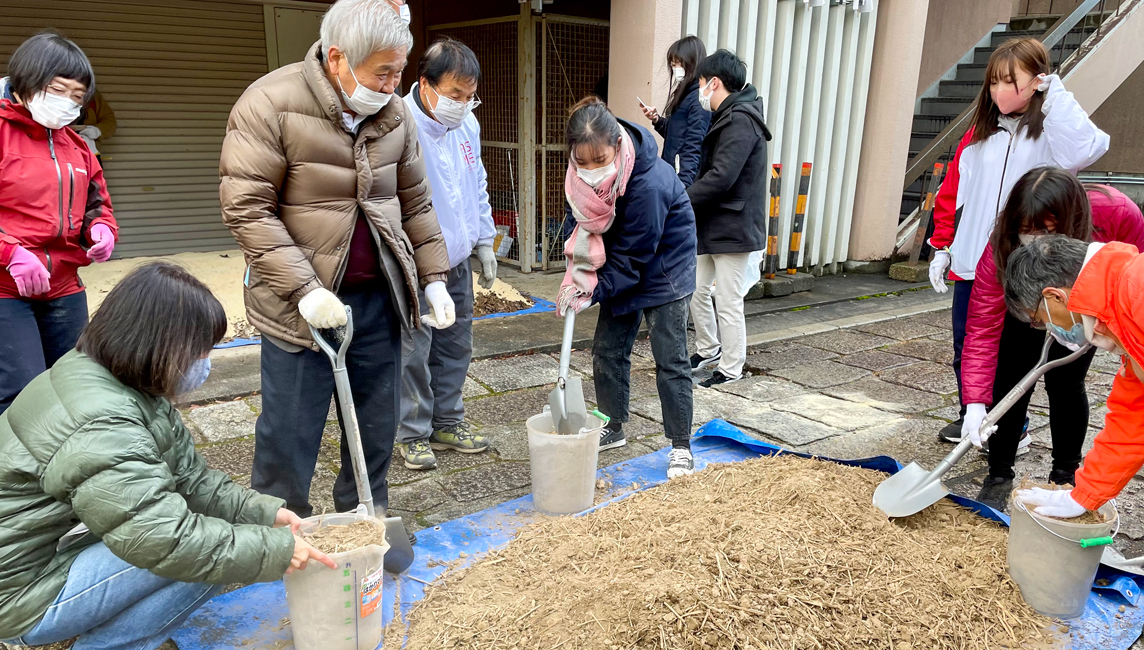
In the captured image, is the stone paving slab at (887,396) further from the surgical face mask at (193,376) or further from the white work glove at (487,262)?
the surgical face mask at (193,376)

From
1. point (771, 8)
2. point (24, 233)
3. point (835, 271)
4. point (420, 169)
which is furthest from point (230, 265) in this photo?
point (835, 271)

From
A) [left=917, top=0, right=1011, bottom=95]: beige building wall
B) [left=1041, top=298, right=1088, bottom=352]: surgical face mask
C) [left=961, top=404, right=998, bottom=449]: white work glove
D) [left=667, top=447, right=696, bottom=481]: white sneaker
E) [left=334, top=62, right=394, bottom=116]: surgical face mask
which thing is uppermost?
[left=917, top=0, right=1011, bottom=95]: beige building wall

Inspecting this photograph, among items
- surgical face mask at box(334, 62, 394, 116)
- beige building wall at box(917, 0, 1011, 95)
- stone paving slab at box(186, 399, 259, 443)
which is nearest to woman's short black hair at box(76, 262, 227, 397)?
surgical face mask at box(334, 62, 394, 116)

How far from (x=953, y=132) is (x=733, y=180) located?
5.07 metres

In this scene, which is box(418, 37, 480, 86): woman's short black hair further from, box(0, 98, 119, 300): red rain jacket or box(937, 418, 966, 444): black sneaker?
box(937, 418, 966, 444): black sneaker

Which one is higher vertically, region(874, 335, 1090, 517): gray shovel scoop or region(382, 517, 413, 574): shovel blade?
region(874, 335, 1090, 517): gray shovel scoop

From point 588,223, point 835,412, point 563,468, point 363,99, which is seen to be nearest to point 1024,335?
point 835,412

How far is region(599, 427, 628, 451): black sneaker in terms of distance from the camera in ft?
12.2

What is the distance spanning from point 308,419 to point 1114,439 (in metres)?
2.41

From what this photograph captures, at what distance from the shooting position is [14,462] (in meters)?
1.77

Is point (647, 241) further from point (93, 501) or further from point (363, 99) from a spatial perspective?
point (93, 501)

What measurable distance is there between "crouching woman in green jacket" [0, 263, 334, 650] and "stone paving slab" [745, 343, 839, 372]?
3.78 metres

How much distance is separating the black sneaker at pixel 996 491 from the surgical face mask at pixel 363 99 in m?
2.77

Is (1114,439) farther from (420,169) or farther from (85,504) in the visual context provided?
(85,504)
